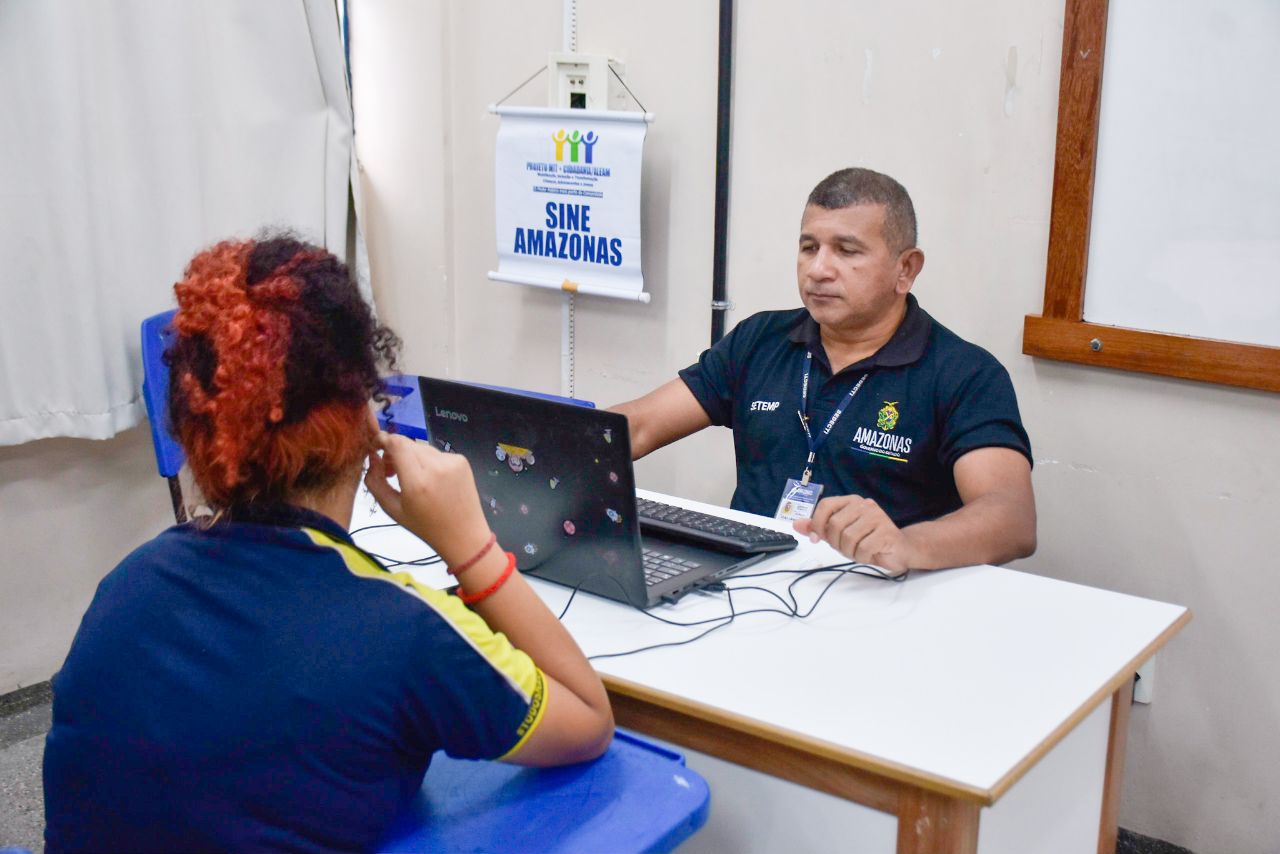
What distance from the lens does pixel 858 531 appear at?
5.47 feet

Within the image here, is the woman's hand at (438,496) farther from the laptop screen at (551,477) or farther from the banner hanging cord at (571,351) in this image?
the banner hanging cord at (571,351)

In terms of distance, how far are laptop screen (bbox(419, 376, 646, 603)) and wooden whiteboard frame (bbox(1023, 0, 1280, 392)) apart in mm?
1222

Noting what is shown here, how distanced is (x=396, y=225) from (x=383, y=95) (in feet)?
1.25

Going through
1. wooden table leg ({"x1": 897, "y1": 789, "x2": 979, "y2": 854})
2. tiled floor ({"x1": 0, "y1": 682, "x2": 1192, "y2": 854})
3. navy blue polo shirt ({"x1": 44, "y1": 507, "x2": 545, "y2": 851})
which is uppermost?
navy blue polo shirt ({"x1": 44, "y1": 507, "x2": 545, "y2": 851})

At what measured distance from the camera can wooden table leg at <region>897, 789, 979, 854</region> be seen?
1.22 meters

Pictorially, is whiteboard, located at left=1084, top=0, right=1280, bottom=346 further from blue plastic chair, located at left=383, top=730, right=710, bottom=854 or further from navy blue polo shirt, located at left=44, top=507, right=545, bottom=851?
navy blue polo shirt, located at left=44, top=507, right=545, bottom=851

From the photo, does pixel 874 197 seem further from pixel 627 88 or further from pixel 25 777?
pixel 25 777

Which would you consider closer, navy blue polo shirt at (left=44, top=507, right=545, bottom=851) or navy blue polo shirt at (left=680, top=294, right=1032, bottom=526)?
navy blue polo shirt at (left=44, top=507, right=545, bottom=851)

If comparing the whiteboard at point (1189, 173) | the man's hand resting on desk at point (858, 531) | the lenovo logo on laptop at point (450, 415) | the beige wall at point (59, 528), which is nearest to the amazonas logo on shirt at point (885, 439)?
the man's hand resting on desk at point (858, 531)

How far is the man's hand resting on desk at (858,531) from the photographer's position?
1.67 meters

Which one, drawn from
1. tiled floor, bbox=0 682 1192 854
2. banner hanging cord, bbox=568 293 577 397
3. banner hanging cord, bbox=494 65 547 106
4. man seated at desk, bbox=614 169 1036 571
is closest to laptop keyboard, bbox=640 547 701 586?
man seated at desk, bbox=614 169 1036 571

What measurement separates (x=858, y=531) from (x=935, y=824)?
51 cm

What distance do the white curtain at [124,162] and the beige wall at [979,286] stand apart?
53 centimetres

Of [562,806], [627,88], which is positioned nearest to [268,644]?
[562,806]
